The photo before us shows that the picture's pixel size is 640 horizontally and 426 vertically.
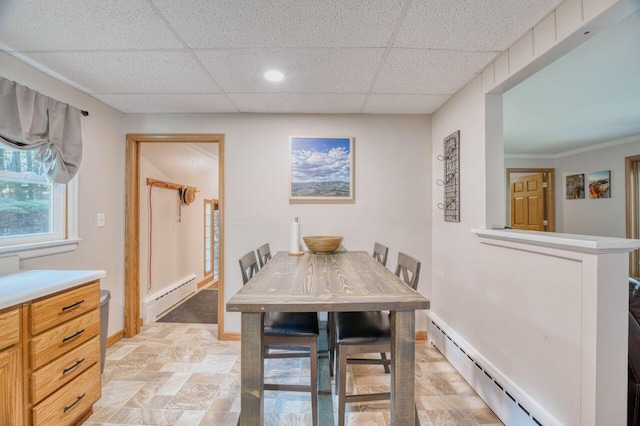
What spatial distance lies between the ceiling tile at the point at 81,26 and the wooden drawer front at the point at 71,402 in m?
1.90

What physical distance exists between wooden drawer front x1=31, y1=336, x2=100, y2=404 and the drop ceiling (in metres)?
1.75

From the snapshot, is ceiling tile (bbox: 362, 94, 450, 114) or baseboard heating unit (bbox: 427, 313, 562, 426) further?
ceiling tile (bbox: 362, 94, 450, 114)

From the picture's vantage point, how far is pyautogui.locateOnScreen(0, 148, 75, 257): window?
1.77 m

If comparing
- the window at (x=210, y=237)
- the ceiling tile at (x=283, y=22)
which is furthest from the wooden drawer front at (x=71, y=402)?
the window at (x=210, y=237)

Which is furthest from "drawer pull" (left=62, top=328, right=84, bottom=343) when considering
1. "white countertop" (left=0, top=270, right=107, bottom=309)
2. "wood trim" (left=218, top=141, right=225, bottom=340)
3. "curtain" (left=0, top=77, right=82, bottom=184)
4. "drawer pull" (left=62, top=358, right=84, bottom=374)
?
"wood trim" (left=218, top=141, right=225, bottom=340)

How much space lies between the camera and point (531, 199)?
5.22 metres

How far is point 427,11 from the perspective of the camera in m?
1.35

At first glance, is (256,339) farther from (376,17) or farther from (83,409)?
(376,17)

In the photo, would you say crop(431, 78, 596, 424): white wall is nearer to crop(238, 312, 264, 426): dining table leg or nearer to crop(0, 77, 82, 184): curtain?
crop(238, 312, 264, 426): dining table leg

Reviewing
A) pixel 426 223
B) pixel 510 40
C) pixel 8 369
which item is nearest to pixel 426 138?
pixel 426 223

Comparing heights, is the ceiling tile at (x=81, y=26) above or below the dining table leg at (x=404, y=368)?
above

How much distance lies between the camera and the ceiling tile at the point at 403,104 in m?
2.37

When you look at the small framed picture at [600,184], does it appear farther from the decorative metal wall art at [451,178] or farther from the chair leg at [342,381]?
the chair leg at [342,381]

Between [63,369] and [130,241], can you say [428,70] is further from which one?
[130,241]
